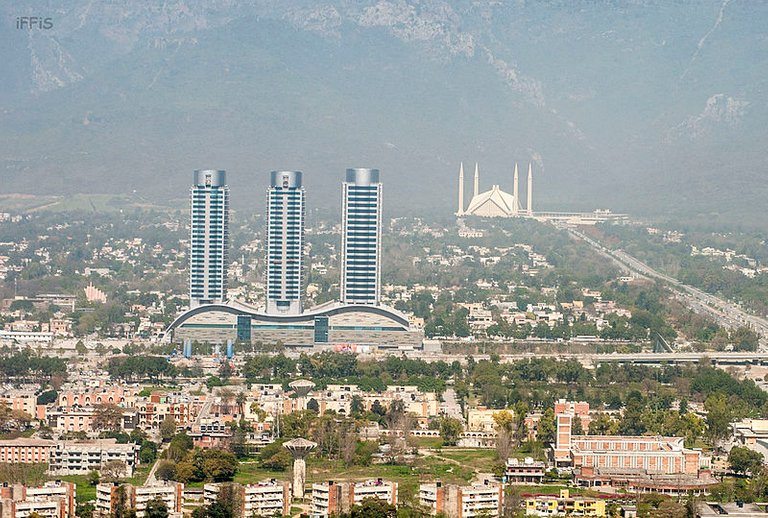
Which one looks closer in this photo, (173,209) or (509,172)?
(173,209)

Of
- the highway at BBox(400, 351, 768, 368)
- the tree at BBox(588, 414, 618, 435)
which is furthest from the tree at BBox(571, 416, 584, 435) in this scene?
the highway at BBox(400, 351, 768, 368)

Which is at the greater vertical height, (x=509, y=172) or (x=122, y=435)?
(x=509, y=172)

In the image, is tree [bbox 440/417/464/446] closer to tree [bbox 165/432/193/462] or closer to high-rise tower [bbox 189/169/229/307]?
tree [bbox 165/432/193/462]

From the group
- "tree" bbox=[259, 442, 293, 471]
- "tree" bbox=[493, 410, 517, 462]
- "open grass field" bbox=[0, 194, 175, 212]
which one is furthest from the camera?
"open grass field" bbox=[0, 194, 175, 212]

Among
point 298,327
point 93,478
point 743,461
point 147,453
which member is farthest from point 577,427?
point 298,327

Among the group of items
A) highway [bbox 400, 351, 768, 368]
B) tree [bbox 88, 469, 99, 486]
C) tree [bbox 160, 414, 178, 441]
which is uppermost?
highway [bbox 400, 351, 768, 368]

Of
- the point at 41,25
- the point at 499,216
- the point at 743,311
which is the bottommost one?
the point at 743,311

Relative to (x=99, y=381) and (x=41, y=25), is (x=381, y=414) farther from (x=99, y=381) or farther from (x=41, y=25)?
(x=41, y=25)

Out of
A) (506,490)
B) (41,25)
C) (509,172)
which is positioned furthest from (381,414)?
(41,25)
